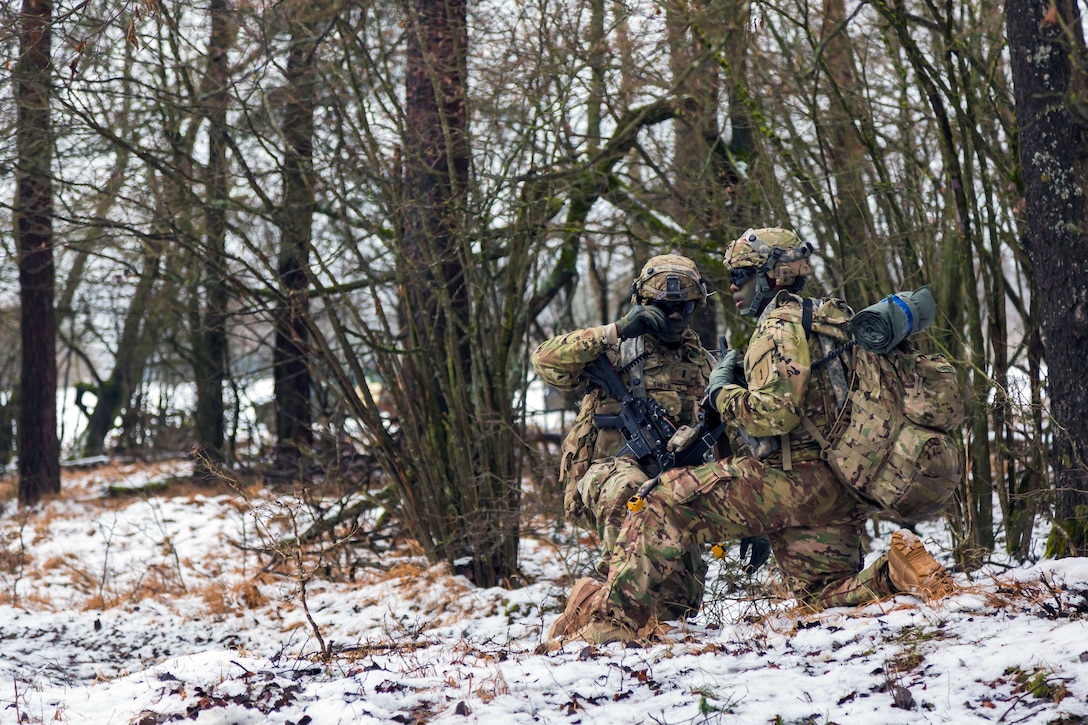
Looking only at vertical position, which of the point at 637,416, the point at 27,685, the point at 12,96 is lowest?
the point at 27,685

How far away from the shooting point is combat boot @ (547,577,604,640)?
4.50 metres

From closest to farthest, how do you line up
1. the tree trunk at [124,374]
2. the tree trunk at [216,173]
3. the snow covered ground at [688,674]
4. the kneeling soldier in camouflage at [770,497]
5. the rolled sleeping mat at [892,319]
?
the snow covered ground at [688,674], the rolled sleeping mat at [892,319], the kneeling soldier in camouflage at [770,497], the tree trunk at [216,173], the tree trunk at [124,374]

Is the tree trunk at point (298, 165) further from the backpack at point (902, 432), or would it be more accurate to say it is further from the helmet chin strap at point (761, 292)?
the backpack at point (902, 432)

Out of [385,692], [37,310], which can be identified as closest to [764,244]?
[385,692]

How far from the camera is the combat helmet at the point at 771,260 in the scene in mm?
4348

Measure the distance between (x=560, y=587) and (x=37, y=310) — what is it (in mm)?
9150

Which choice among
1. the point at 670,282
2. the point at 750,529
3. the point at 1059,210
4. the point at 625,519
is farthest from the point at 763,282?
the point at 1059,210

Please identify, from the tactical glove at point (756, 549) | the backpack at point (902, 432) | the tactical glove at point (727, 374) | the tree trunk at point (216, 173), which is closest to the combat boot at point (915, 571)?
the backpack at point (902, 432)

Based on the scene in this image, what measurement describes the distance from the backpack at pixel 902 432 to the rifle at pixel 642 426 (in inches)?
28.3

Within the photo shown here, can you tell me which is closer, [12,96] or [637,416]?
[637,416]

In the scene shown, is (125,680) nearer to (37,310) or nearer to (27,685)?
(27,685)

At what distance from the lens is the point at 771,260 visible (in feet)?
14.3

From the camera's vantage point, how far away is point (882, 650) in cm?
354

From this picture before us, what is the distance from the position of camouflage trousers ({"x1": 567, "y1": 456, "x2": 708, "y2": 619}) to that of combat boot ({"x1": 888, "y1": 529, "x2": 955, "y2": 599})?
2.75 ft
